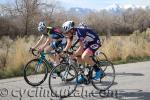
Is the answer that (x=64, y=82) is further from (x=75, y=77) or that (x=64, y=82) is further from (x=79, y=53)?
(x=79, y=53)

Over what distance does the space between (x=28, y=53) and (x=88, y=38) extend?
19.1ft

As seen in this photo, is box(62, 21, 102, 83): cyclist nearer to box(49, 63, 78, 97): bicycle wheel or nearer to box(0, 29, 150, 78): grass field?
box(49, 63, 78, 97): bicycle wheel

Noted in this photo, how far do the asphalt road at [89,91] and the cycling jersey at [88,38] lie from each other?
1.14m

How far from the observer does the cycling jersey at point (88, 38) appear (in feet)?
31.9

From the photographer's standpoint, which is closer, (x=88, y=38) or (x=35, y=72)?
(x=88, y=38)

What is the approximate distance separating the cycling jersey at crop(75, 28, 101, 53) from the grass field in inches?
175

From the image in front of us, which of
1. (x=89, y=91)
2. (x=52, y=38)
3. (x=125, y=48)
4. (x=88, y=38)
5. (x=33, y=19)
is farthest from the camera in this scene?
(x=33, y=19)

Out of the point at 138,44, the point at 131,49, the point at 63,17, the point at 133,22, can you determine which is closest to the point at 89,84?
the point at 131,49

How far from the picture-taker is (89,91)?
1002 cm

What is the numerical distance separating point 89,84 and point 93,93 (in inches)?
36.5

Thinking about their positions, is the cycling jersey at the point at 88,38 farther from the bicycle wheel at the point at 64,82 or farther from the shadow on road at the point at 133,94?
the shadow on road at the point at 133,94

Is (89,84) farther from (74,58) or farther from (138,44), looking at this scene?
(138,44)

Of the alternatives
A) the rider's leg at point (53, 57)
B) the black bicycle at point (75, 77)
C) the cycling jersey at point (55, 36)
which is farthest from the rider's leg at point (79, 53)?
the cycling jersey at point (55, 36)

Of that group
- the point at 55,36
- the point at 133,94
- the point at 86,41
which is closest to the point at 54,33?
the point at 55,36
